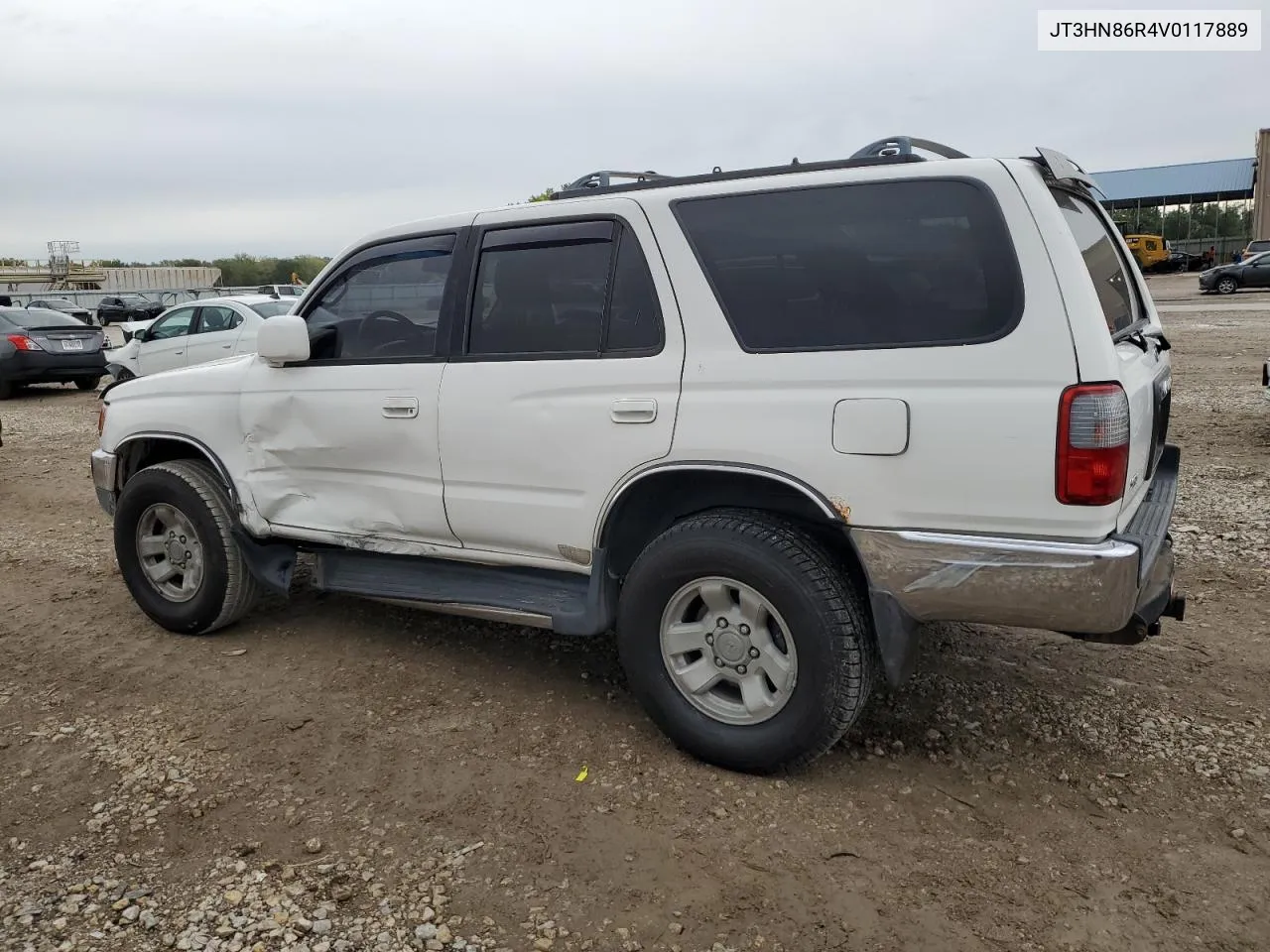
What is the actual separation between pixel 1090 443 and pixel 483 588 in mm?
2290

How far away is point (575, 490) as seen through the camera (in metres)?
3.58

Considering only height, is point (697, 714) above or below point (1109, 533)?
below

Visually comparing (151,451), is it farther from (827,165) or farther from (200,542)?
(827,165)

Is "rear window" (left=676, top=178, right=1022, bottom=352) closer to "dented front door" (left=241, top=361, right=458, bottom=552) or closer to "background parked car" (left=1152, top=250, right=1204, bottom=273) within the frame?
"dented front door" (left=241, top=361, right=458, bottom=552)

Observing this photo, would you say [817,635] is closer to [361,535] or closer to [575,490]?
[575,490]

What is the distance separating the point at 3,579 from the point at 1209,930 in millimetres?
6291

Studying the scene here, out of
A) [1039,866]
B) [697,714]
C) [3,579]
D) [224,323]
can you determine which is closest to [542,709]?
[697,714]

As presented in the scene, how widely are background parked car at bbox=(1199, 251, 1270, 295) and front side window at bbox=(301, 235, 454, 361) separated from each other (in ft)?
99.8

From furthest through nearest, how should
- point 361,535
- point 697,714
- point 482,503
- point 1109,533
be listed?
point 361,535
point 482,503
point 697,714
point 1109,533

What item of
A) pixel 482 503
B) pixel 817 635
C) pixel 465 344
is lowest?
pixel 817 635

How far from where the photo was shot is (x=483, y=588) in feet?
13.0

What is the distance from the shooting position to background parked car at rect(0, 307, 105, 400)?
49.6ft

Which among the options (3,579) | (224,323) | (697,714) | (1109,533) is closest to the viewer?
(1109,533)

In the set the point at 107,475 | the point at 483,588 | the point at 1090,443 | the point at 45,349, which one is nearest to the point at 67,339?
the point at 45,349
